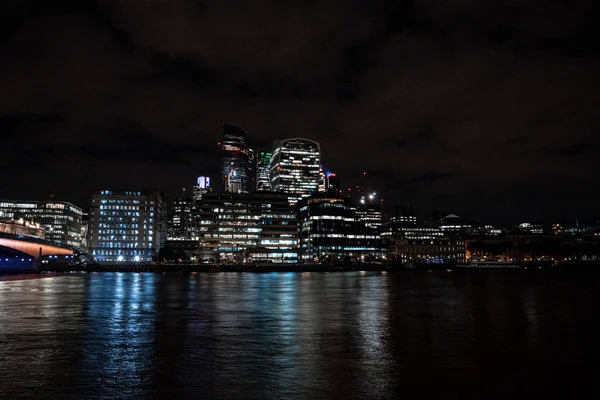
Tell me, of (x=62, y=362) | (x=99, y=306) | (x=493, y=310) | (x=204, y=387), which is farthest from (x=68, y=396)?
(x=493, y=310)

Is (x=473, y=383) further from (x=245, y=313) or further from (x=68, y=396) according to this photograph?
(x=245, y=313)

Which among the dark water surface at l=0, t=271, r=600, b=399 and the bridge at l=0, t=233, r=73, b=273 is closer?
the dark water surface at l=0, t=271, r=600, b=399

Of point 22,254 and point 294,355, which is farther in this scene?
point 22,254

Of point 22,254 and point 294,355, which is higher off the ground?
point 22,254

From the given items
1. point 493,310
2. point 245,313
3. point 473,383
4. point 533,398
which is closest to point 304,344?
point 473,383

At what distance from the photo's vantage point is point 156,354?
2117 centimetres

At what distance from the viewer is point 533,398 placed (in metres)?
14.9

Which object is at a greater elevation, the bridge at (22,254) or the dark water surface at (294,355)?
the bridge at (22,254)

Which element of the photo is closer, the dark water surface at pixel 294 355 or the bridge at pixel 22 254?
the dark water surface at pixel 294 355

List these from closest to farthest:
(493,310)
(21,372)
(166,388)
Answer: (166,388), (21,372), (493,310)

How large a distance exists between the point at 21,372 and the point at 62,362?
6.50 feet

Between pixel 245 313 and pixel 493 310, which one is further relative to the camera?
pixel 493 310

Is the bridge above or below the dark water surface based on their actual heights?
above

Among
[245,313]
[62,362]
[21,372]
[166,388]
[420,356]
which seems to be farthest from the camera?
[245,313]
